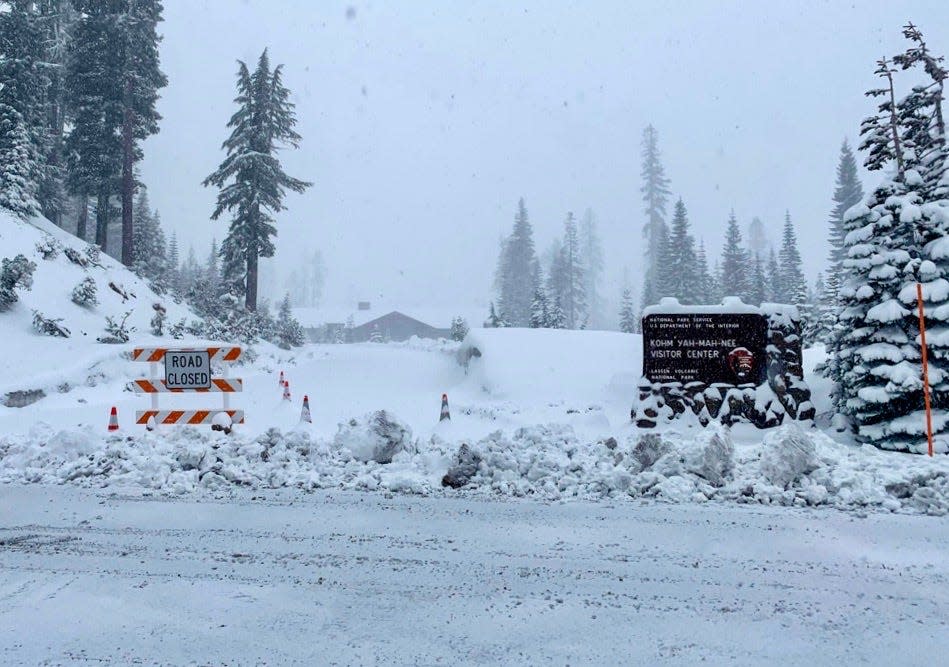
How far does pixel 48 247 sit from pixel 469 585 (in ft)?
76.2

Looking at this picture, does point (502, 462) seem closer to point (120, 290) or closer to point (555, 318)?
point (120, 290)

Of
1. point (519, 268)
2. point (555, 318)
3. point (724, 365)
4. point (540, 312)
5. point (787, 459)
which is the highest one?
point (519, 268)

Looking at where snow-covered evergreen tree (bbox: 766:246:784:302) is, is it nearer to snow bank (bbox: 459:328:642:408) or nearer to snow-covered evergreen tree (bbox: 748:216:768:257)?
snow bank (bbox: 459:328:642:408)

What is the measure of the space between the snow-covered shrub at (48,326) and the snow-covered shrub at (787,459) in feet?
60.8

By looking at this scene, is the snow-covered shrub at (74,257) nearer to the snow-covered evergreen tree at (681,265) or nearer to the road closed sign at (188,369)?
the road closed sign at (188,369)

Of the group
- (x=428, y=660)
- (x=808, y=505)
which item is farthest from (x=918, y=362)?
(x=428, y=660)

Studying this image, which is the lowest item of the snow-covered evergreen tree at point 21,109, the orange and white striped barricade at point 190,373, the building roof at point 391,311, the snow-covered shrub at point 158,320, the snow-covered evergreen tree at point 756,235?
the orange and white striped barricade at point 190,373

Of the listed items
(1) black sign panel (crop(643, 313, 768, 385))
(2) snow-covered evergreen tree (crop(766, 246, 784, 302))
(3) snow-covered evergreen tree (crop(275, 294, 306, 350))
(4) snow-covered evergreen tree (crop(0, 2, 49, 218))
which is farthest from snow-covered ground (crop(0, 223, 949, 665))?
(2) snow-covered evergreen tree (crop(766, 246, 784, 302))

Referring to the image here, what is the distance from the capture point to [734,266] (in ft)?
172

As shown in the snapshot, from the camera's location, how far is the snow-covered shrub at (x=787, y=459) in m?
6.21

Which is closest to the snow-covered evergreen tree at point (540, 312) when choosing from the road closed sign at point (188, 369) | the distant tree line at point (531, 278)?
the distant tree line at point (531, 278)

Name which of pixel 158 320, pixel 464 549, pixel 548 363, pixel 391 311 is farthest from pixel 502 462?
pixel 391 311

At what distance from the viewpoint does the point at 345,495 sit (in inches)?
243

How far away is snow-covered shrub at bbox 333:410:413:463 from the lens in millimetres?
7516
